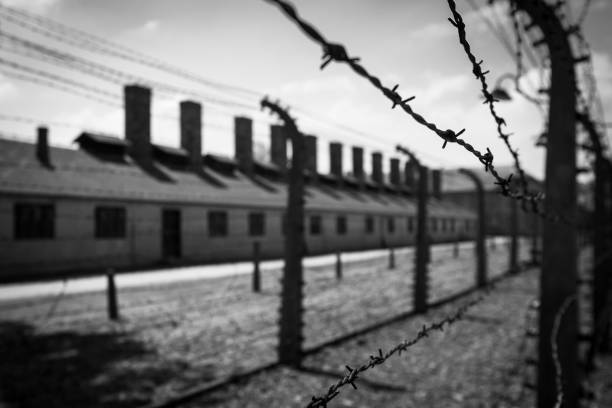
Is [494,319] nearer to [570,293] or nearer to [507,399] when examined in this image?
[507,399]

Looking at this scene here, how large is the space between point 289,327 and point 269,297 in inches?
197

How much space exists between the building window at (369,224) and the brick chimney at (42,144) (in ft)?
73.7

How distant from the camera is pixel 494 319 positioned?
8305 mm

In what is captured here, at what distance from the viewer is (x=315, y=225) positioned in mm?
27578

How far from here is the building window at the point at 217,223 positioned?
21328 mm

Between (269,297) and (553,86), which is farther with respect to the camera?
(269,297)

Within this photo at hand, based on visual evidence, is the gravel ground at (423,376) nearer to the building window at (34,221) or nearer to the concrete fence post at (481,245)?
the concrete fence post at (481,245)

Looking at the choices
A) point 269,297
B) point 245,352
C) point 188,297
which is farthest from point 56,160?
point 245,352

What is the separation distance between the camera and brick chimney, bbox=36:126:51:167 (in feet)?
62.3

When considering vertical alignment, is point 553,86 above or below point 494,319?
above

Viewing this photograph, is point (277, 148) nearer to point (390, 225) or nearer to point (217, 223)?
point (390, 225)

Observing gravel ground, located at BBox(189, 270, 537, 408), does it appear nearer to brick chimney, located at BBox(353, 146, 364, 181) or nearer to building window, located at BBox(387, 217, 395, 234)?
building window, located at BBox(387, 217, 395, 234)

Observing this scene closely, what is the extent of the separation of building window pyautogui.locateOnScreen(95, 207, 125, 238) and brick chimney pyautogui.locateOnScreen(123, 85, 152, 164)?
6904 millimetres

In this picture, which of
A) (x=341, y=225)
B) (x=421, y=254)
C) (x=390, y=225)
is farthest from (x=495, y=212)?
(x=421, y=254)
